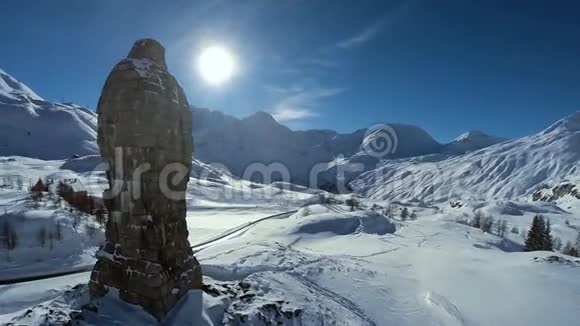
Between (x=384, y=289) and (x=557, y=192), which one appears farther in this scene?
(x=557, y=192)

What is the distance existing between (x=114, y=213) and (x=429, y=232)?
156 ft

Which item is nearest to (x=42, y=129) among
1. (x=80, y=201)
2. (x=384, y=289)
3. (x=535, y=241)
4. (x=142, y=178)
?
(x=80, y=201)

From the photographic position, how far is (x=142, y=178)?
10.3m

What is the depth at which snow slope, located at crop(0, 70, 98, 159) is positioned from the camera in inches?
5167

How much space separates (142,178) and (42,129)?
175718 mm

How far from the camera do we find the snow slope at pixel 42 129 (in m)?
131

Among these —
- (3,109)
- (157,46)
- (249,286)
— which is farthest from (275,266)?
(3,109)

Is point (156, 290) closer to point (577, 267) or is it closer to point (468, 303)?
point (468, 303)

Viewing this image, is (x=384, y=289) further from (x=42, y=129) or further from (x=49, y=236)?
(x=42, y=129)

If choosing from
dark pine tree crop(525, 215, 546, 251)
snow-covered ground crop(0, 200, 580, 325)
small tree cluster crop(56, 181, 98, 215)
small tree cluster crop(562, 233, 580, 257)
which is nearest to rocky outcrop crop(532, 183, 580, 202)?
small tree cluster crop(562, 233, 580, 257)

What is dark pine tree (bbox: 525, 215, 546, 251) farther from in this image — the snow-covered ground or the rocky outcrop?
the rocky outcrop

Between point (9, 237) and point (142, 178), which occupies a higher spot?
point (142, 178)

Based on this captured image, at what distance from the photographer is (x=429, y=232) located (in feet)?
162

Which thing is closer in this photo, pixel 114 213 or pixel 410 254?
pixel 114 213
